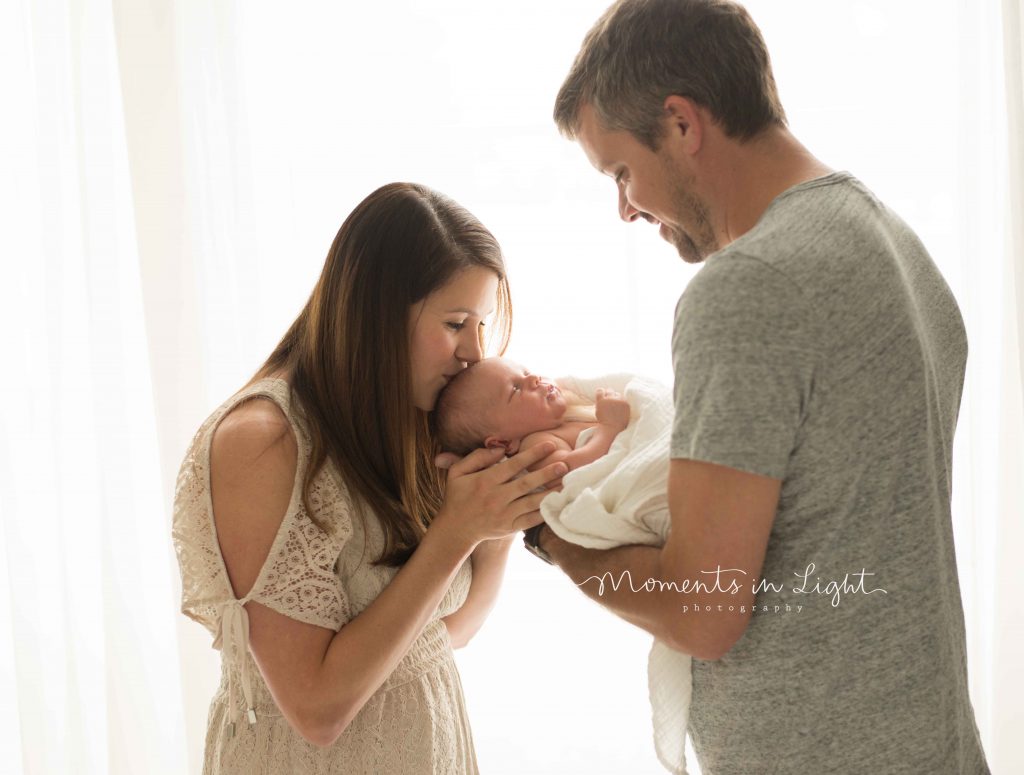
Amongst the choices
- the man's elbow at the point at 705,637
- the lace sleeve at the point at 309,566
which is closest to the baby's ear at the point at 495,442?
the lace sleeve at the point at 309,566

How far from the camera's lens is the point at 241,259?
273cm

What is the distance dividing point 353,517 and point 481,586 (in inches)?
14.4

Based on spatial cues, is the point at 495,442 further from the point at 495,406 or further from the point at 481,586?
the point at 481,586

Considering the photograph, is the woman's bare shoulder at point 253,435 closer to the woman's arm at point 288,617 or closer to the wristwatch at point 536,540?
the woman's arm at point 288,617

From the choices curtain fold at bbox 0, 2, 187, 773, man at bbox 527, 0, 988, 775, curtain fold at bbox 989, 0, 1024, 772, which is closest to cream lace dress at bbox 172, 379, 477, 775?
man at bbox 527, 0, 988, 775

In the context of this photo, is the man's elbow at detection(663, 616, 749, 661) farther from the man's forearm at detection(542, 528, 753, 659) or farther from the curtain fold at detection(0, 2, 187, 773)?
the curtain fold at detection(0, 2, 187, 773)

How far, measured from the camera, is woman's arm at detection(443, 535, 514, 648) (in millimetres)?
1779

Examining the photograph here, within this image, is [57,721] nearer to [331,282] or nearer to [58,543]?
[58,543]

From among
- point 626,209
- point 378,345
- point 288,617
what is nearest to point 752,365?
point 626,209

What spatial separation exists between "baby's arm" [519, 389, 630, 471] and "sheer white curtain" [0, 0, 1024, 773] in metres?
0.93

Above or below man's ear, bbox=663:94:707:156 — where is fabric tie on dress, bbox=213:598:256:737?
below

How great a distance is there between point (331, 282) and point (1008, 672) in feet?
6.93

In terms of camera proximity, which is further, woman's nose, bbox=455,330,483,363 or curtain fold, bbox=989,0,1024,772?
curtain fold, bbox=989,0,1024,772

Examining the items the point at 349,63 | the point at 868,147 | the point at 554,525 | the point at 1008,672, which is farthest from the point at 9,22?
the point at 1008,672
